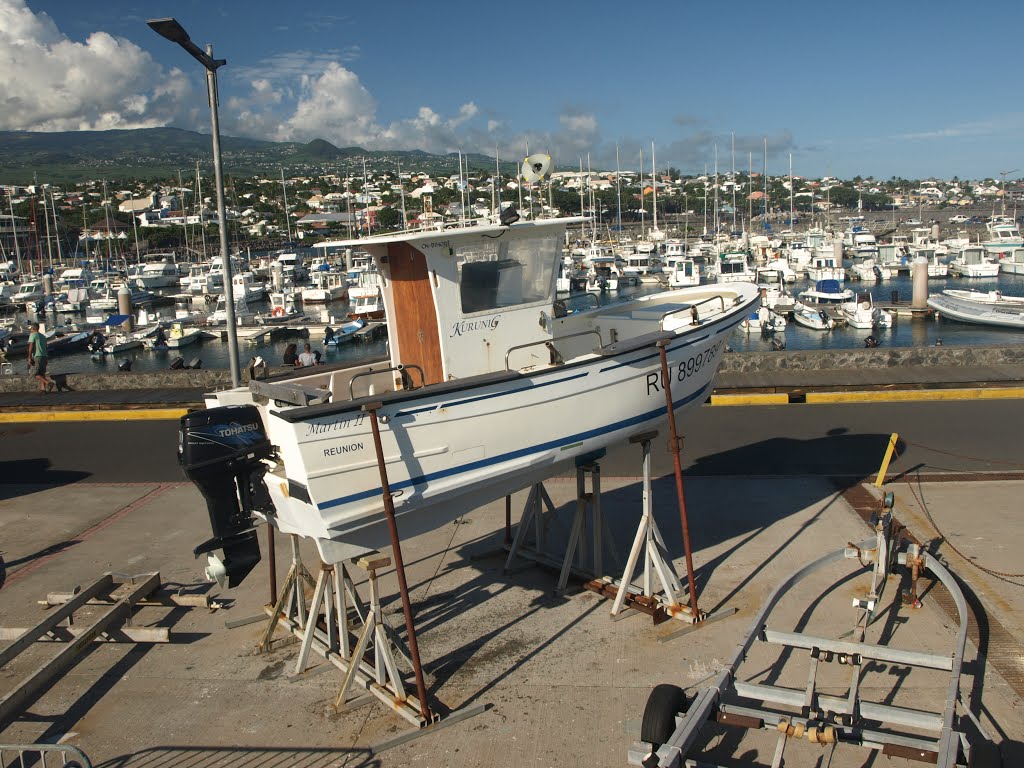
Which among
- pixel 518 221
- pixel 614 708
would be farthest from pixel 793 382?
pixel 614 708

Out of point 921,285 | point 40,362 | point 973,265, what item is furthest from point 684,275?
point 40,362

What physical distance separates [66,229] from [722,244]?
88965 mm

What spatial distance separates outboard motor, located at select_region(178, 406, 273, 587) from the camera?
22.3ft

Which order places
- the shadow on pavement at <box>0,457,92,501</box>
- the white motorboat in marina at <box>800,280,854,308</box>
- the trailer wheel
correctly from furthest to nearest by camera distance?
the white motorboat in marina at <box>800,280,854,308</box>, the shadow on pavement at <box>0,457,92,501</box>, the trailer wheel

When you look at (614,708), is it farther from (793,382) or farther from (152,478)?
(793,382)

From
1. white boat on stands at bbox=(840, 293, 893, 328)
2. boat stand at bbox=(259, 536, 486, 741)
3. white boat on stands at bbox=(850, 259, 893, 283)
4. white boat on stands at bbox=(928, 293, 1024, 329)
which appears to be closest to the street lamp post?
boat stand at bbox=(259, 536, 486, 741)

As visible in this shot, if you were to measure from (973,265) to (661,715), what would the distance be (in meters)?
70.6

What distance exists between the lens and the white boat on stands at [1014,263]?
2562 inches

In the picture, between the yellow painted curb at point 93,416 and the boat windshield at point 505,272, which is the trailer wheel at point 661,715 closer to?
the boat windshield at point 505,272

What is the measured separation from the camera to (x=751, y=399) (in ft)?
53.7

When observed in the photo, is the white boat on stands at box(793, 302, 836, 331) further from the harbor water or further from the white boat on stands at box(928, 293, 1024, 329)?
the white boat on stands at box(928, 293, 1024, 329)

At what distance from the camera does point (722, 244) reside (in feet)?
253

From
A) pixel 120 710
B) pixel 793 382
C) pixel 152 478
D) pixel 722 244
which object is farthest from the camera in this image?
pixel 722 244

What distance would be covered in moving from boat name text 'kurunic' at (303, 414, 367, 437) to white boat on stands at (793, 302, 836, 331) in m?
40.4
